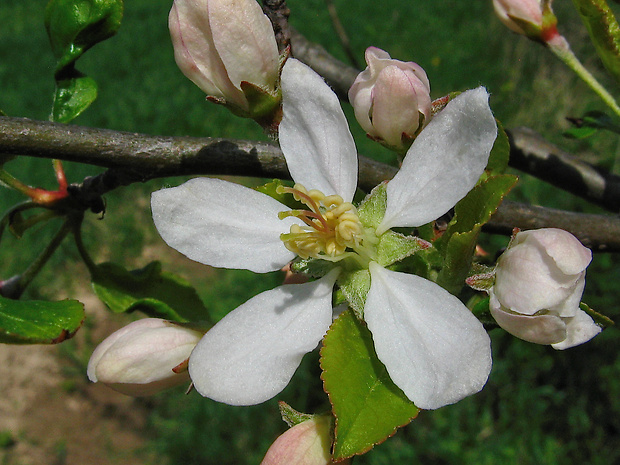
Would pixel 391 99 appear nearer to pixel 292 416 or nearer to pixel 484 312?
pixel 484 312

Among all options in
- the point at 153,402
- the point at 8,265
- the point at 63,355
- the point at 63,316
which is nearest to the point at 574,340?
the point at 63,316

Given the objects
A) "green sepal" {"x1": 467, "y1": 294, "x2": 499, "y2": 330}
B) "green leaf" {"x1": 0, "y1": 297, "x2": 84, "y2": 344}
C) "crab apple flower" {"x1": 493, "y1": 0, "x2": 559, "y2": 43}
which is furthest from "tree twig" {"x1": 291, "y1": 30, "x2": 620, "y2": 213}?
"green leaf" {"x1": 0, "y1": 297, "x2": 84, "y2": 344}

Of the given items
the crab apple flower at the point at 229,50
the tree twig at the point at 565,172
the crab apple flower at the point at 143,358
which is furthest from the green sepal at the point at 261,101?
the tree twig at the point at 565,172

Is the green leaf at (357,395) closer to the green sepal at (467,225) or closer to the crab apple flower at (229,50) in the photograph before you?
the green sepal at (467,225)

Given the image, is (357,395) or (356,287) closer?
(357,395)

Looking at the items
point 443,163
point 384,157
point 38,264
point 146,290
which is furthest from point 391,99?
point 384,157
